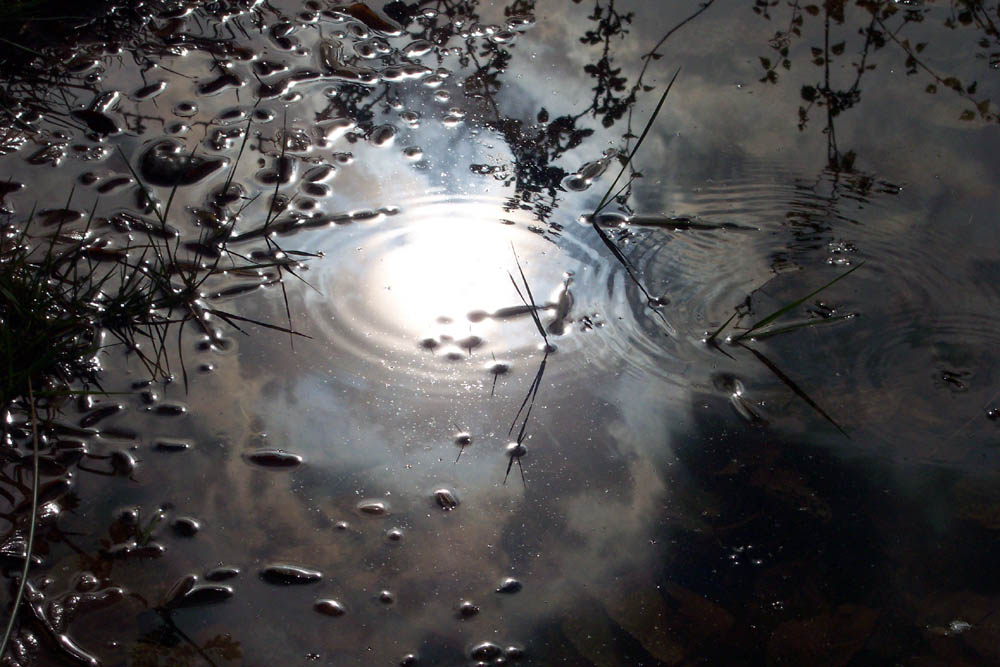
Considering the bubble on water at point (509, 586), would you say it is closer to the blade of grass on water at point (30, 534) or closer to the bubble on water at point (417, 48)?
the blade of grass on water at point (30, 534)

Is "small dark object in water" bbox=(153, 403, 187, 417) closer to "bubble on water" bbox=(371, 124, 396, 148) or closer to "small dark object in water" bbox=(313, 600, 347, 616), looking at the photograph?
"small dark object in water" bbox=(313, 600, 347, 616)

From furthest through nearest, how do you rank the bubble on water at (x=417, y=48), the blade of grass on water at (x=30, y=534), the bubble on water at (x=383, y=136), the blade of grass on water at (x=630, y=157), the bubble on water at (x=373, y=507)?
the bubble on water at (x=417, y=48)
the bubble on water at (x=383, y=136)
the blade of grass on water at (x=630, y=157)
the bubble on water at (x=373, y=507)
the blade of grass on water at (x=30, y=534)

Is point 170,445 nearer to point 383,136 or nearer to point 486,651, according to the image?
point 486,651

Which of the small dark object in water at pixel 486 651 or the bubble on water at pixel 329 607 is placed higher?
the bubble on water at pixel 329 607

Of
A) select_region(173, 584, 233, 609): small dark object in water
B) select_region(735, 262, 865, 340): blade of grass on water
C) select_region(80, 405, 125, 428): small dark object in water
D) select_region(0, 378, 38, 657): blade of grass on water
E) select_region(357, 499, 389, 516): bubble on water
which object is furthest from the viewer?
select_region(735, 262, 865, 340): blade of grass on water

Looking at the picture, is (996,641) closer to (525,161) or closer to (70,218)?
(525,161)

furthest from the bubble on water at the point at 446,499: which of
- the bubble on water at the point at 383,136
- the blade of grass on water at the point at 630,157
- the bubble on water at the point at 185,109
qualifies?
the bubble on water at the point at 185,109

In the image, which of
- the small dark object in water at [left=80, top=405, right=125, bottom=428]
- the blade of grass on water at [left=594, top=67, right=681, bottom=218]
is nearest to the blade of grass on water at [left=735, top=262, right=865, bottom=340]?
the blade of grass on water at [left=594, top=67, right=681, bottom=218]
